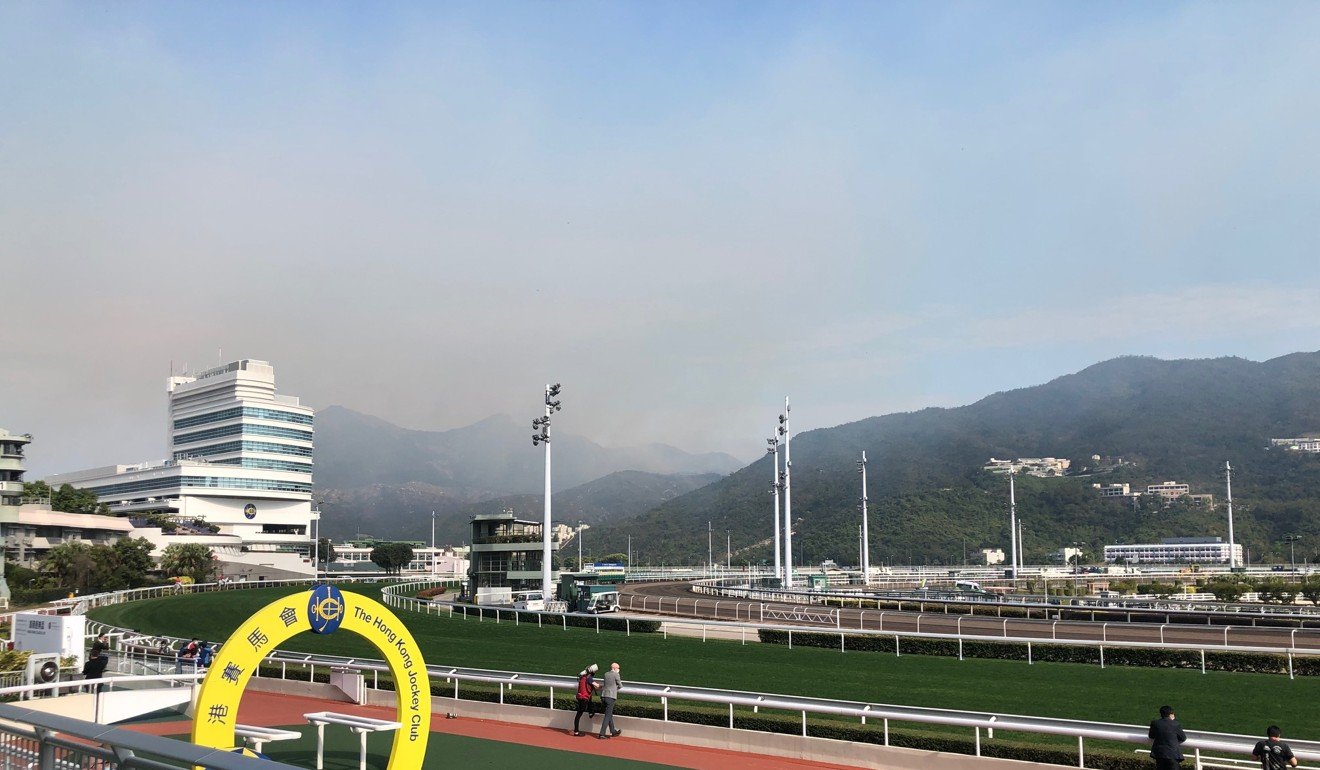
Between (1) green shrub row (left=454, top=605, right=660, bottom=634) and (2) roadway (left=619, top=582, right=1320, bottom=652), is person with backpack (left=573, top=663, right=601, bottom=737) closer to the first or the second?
(2) roadway (left=619, top=582, right=1320, bottom=652)

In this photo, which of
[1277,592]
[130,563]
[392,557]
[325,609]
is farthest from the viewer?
[392,557]

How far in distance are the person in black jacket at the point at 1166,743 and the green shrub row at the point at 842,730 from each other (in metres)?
1.89

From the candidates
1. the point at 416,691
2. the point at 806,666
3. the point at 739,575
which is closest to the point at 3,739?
the point at 416,691

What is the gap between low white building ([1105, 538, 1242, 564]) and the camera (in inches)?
6191

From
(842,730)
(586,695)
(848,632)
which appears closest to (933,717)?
(842,730)

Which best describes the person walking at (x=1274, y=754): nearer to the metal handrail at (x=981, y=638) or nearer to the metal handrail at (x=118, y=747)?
the metal handrail at (x=118, y=747)

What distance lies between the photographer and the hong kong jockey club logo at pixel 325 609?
13219mm

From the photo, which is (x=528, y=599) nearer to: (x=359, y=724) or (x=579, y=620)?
(x=579, y=620)

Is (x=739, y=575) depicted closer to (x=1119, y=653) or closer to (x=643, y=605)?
(x=643, y=605)

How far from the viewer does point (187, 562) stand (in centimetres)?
9406

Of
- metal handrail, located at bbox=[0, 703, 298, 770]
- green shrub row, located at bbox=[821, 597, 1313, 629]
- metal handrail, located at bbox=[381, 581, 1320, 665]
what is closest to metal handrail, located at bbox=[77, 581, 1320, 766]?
metal handrail, located at bbox=[381, 581, 1320, 665]

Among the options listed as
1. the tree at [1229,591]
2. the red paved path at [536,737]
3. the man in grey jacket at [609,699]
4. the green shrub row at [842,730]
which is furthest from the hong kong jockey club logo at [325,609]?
the tree at [1229,591]

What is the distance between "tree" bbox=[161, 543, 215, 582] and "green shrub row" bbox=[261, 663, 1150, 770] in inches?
3115

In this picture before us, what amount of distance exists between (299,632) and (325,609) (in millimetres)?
835
